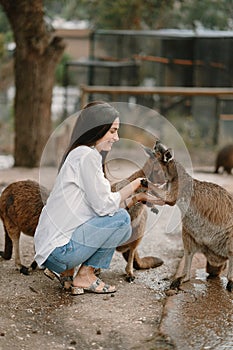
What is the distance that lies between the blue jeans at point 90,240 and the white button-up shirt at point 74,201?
4cm

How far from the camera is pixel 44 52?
1086 cm

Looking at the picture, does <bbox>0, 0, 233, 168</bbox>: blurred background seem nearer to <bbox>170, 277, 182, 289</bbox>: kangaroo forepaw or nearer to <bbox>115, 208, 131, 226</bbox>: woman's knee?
<bbox>170, 277, 182, 289</bbox>: kangaroo forepaw

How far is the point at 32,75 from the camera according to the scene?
1099cm

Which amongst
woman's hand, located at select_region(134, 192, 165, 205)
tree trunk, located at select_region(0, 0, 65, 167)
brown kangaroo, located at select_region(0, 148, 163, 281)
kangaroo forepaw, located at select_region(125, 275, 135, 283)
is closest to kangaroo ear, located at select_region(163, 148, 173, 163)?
woman's hand, located at select_region(134, 192, 165, 205)

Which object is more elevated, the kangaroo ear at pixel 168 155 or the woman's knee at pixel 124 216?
the kangaroo ear at pixel 168 155

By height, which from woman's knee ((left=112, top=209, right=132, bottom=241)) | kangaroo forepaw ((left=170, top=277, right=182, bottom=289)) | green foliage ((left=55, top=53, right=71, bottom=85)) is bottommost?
green foliage ((left=55, top=53, right=71, bottom=85))

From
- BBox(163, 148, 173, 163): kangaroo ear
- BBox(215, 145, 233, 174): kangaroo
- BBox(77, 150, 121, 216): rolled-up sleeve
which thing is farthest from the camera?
BBox(215, 145, 233, 174): kangaroo

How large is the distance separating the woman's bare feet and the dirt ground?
7 centimetres

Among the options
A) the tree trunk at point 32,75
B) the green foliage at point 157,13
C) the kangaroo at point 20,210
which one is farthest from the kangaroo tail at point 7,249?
the green foliage at point 157,13

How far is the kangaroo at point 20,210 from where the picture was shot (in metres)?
5.28

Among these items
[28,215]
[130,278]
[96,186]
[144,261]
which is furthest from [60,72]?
[96,186]

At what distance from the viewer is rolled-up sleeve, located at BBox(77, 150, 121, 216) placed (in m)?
4.52

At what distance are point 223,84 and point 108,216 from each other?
10.7m

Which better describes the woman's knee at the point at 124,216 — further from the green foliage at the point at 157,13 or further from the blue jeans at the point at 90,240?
the green foliage at the point at 157,13
